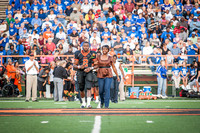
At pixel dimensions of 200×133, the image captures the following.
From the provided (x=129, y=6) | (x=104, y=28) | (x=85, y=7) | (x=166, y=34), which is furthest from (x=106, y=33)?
(x=129, y=6)

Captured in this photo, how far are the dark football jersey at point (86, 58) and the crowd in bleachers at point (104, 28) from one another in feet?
27.8

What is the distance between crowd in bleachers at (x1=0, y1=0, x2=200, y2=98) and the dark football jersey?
8.49 m

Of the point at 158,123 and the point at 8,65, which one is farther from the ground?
the point at 8,65

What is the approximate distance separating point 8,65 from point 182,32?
Result: 10.5m

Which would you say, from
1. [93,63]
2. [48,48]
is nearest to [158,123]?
[93,63]

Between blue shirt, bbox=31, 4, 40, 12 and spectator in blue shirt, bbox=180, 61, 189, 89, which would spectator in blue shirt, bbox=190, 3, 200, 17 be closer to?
spectator in blue shirt, bbox=180, 61, 189, 89

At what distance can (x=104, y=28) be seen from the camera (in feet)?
73.5

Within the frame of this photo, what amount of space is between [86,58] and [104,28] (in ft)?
35.4

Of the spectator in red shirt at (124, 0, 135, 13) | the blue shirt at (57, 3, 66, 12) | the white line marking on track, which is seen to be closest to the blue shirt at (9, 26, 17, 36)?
the blue shirt at (57, 3, 66, 12)

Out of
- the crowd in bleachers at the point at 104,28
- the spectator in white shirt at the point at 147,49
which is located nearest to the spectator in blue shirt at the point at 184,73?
the crowd in bleachers at the point at 104,28

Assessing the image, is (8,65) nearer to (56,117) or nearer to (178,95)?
(178,95)

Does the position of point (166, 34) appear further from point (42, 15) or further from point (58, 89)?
point (58, 89)

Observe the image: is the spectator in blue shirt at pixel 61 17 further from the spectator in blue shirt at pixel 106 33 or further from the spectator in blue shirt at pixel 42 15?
the spectator in blue shirt at pixel 106 33

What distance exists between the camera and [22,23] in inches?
899
